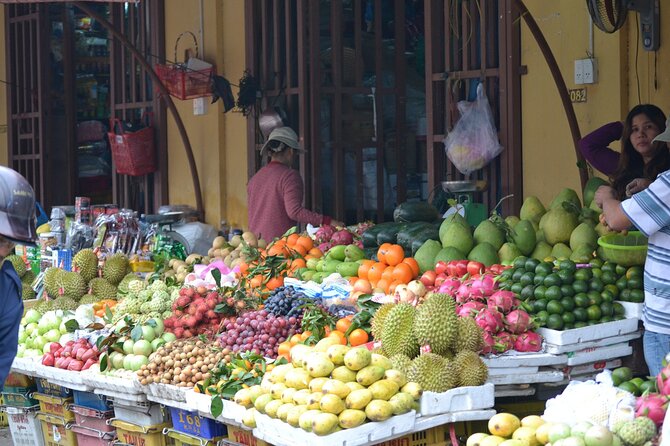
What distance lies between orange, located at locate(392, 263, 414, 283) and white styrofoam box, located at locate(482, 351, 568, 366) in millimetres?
920

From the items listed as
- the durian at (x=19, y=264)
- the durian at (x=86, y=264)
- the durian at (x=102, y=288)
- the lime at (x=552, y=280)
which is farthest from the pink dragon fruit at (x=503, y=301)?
the durian at (x=19, y=264)

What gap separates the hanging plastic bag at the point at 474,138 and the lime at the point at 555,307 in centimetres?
240

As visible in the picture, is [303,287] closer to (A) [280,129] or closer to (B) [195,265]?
(B) [195,265]

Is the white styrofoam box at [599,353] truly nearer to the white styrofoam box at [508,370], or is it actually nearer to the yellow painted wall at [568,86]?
the white styrofoam box at [508,370]

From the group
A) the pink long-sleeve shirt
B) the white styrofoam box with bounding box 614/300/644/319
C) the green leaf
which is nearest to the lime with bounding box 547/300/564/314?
the white styrofoam box with bounding box 614/300/644/319

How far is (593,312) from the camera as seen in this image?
457cm

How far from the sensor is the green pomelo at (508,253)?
527cm

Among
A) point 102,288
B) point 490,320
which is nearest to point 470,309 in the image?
point 490,320

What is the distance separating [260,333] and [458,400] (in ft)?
3.94

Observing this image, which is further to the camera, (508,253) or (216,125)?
(216,125)

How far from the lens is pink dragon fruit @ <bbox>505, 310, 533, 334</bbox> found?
14.6ft

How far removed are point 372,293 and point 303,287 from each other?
406mm

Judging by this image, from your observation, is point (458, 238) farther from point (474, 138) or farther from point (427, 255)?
point (474, 138)

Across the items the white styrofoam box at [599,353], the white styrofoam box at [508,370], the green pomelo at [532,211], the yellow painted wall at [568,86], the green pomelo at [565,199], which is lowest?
the white styrofoam box at [508,370]
